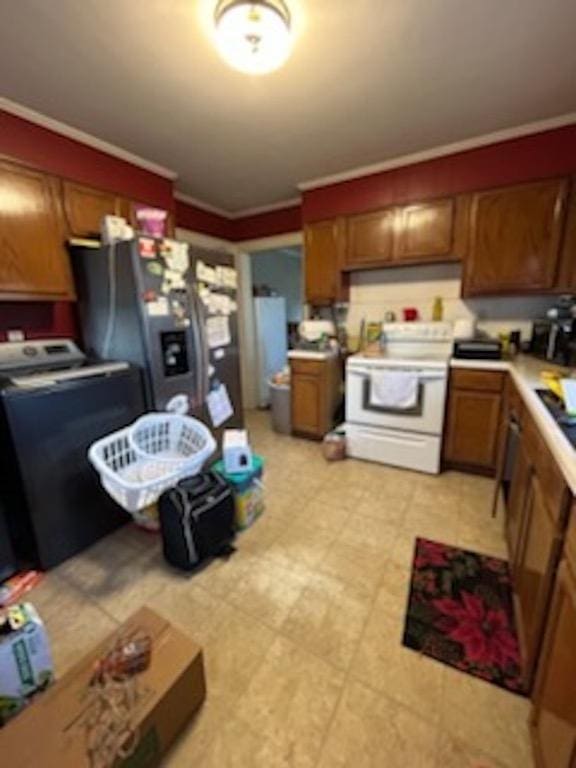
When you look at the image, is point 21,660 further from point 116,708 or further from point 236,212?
point 236,212

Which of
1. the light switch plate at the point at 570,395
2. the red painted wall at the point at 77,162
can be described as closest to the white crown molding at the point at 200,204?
the red painted wall at the point at 77,162

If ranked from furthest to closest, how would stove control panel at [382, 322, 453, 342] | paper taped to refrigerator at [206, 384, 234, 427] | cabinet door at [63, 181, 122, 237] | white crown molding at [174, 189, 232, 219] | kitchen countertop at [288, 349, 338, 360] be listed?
white crown molding at [174, 189, 232, 219] < kitchen countertop at [288, 349, 338, 360] < stove control panel at [382, 322, 453, 342] < paper taped to refrigerator at [206, 384, 234, 427] < cabinet door at [63, 181, 122, 237]

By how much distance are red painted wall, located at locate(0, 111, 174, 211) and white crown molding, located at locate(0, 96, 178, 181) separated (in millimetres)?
22

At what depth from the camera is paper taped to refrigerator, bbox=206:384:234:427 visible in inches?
104

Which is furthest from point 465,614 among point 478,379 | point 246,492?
point 478,379

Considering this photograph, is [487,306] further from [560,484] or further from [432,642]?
[432,642]

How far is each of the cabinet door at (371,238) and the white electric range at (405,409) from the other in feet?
2.03

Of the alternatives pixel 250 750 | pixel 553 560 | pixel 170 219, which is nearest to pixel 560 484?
pixel 553 560

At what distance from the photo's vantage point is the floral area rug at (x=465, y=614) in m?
1.27

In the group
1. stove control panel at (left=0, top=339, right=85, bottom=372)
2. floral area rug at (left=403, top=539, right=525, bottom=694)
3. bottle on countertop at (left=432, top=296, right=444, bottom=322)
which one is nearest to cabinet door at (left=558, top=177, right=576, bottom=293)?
bottle on countertop at (left=432, top=296, right=444, bottom=322)

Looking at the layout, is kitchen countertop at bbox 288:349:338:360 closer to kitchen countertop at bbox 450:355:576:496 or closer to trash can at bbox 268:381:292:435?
trash can at bbox 268:381:292:435

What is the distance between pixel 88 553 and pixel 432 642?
180 centimetres

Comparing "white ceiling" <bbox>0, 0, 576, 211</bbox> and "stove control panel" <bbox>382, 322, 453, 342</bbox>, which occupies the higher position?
"white ceiling" <bbox>0, 0, 576, 211</bbox>

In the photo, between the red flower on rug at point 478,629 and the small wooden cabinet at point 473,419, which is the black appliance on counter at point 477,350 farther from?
the red flower on rug at point 478,629
